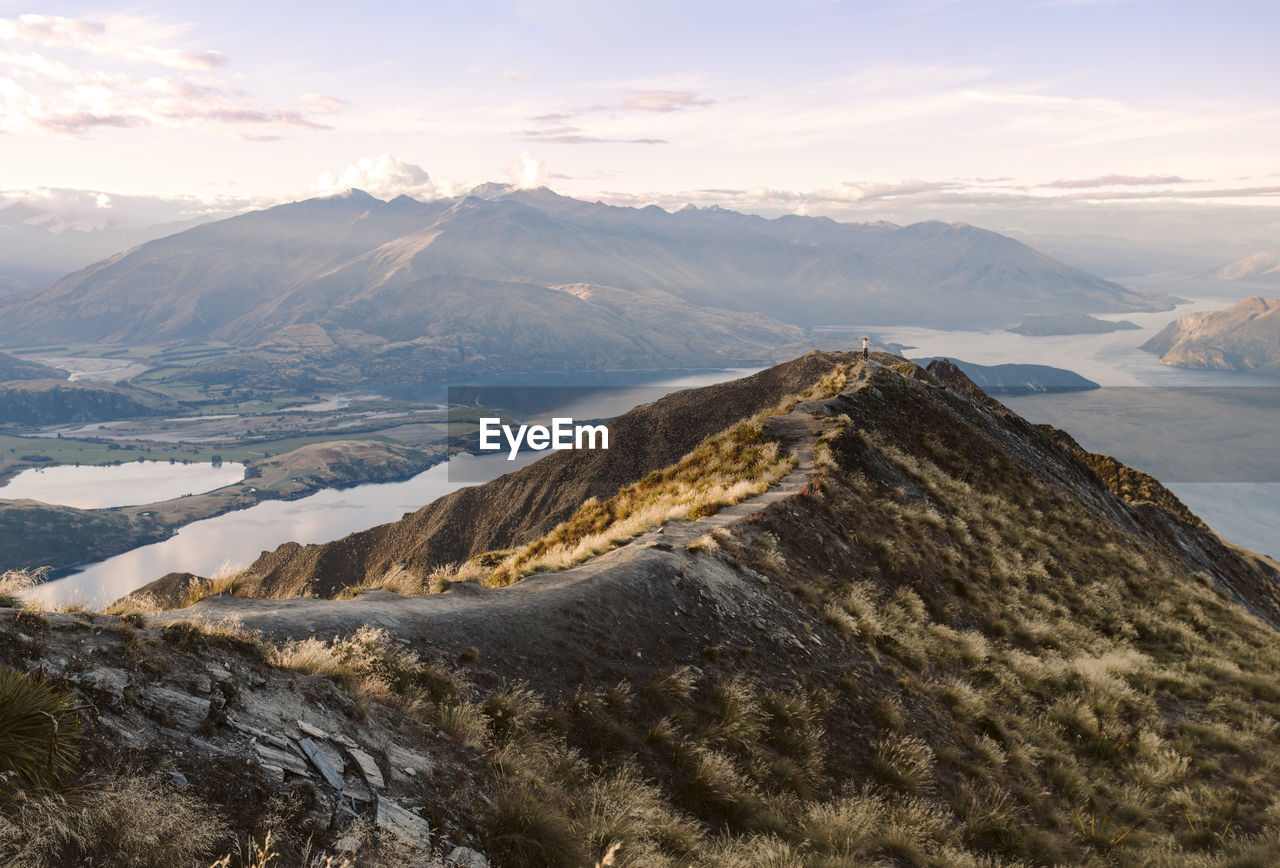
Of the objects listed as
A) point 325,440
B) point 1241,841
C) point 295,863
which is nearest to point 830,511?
point 1241,841

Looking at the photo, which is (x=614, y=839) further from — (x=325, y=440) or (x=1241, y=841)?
(x=325, y=440)

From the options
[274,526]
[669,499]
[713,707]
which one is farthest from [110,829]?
[274,526]

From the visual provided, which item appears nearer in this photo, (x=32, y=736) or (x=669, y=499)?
(x=32, y=736)

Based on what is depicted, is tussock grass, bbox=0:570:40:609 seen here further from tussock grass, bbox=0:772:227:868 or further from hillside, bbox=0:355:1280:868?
tussock grass, bbox=0:772:227:868

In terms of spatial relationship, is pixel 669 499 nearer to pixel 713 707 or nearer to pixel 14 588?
pixel 713 707

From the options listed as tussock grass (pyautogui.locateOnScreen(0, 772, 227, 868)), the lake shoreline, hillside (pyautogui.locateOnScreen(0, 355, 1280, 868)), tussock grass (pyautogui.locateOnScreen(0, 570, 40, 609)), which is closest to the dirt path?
hillside (pyautogui.locateOnScreen(0, 355, 1280, 868))
